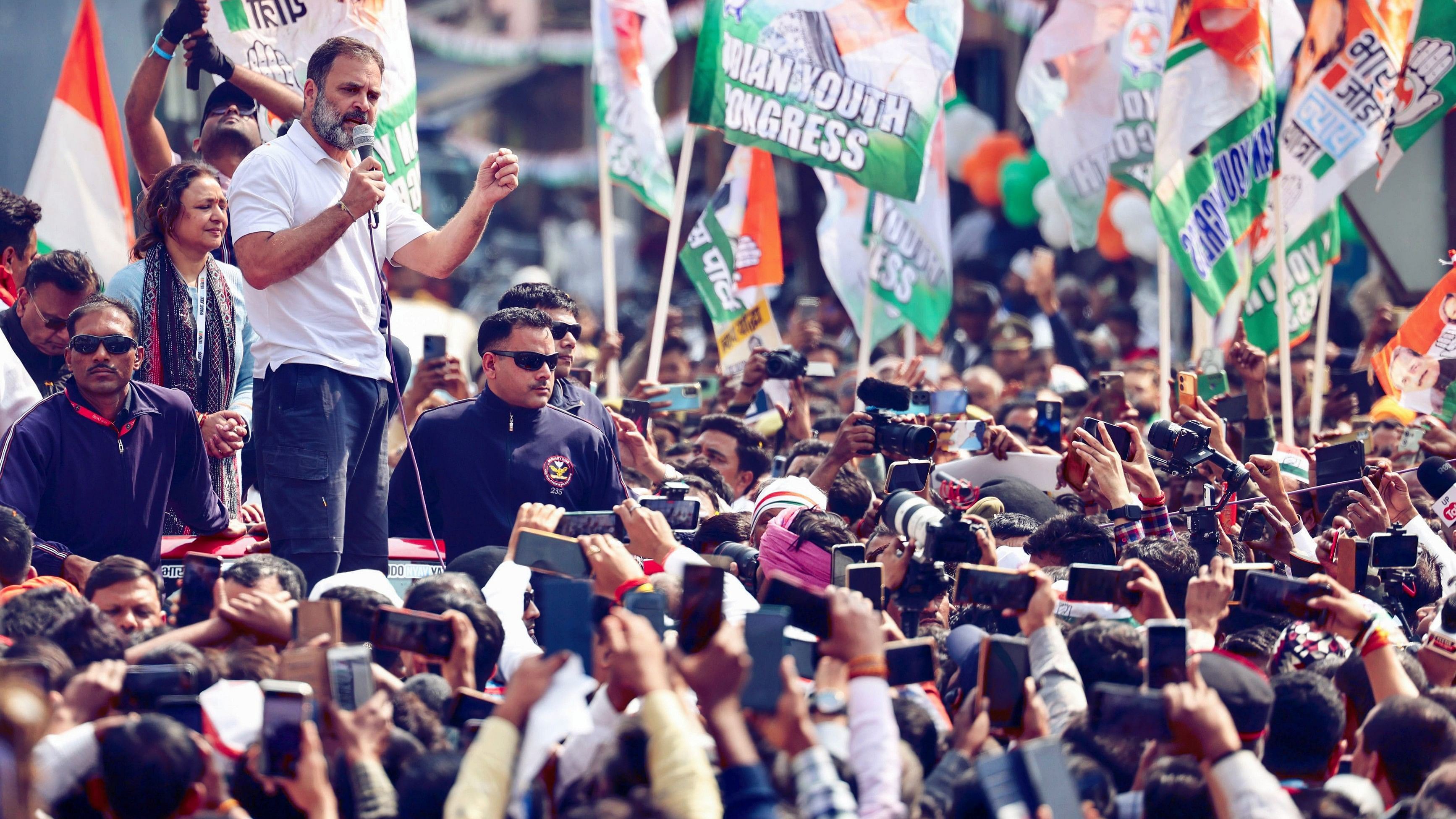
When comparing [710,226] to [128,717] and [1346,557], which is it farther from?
[128,717]

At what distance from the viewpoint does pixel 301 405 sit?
479 cm

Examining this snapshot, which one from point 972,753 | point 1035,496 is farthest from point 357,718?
point 1035,496

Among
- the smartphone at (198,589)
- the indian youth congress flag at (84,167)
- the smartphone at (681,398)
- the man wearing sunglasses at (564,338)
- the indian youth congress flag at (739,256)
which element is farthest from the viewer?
the indian youth congress flag at (739,256)

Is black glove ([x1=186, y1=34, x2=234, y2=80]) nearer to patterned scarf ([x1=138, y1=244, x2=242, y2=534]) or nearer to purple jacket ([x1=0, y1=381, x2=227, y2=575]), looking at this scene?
patterned scarf ([x1=138, y1=244, x2=242, y2=534])

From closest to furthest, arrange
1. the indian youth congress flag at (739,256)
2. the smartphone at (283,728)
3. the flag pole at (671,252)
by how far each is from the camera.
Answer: the smartphone at (283,728) < the flag pole at (671,252) < the indian youth congress flag at (739,256)

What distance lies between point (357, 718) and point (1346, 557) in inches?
134

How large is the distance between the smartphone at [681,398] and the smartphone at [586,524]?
337cm

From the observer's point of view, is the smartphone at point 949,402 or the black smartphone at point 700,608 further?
the smartphone at point 949,402

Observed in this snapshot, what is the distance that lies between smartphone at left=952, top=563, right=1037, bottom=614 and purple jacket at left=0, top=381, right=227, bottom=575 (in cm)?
247

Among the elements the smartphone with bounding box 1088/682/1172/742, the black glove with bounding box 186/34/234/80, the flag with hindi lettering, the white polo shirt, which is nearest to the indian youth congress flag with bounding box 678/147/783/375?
the flag with hindi lettering

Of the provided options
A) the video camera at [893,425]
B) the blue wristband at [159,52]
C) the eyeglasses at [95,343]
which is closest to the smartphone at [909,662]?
the video camera at [893,425]

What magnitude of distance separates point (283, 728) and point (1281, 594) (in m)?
2.46

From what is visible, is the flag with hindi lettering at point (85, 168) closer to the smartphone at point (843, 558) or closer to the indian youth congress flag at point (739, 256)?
the indian youth congress flag at point (739, 256)

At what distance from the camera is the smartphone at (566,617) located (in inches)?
135
